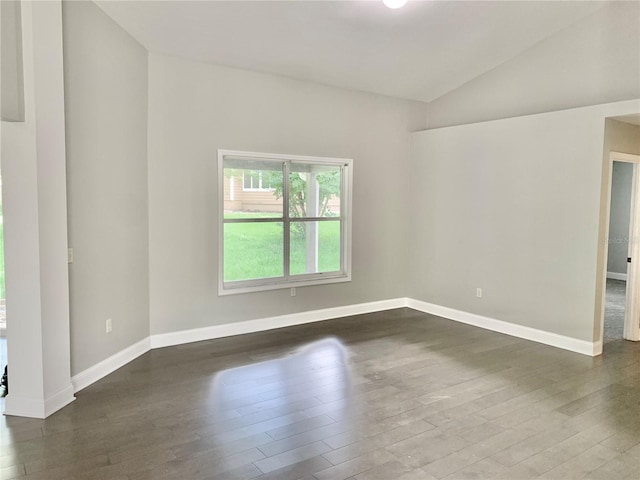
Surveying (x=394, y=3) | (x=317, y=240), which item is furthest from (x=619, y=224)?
(x=394, y=3)

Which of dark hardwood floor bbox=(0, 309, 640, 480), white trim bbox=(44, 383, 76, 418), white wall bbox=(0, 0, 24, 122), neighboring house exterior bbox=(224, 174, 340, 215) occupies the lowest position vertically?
dark hardwood floor bbox=(0, 309, 640, 480)

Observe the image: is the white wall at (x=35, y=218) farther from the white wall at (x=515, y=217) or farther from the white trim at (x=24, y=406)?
the white wall at (x=515, y=217)

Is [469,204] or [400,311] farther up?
[469,204]

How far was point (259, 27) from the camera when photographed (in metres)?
4.25

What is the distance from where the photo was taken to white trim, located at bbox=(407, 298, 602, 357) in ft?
15.1

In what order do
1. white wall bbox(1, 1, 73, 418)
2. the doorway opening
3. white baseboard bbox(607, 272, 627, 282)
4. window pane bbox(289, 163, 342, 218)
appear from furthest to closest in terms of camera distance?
white baseboard bbox(607, 272, 627, 282) < the doorway opening < window pane bbox(289, 163, 342, 218) < white wall bbox(1, 1, 73, 418)

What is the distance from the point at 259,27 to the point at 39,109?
2132 millimetres

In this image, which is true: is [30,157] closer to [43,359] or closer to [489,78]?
[43,359]

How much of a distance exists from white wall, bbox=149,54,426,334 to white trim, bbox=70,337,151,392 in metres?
0.27

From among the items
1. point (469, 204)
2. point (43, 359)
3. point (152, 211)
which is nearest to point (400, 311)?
point (469, 204)

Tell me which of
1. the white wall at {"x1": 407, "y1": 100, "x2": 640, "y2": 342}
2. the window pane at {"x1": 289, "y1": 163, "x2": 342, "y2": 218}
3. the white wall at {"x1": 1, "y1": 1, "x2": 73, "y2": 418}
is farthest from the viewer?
the window pane at {"x1": 289, "y1": 163, "x2": 342, "y2": 218}

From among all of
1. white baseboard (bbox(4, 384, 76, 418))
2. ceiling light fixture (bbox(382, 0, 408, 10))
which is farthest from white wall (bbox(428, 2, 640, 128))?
white baseboard (bbox(4, 384, 76, 418))

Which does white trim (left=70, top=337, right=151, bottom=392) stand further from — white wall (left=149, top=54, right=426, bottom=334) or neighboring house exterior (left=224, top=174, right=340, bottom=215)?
neighboring house exterior (left=224, top=174, right=340, bottom=215)

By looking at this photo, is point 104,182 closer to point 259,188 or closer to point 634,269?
point 259,188
